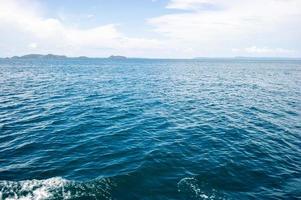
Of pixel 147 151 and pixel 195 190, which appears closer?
pixel 195 190

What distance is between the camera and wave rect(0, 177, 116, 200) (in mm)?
11922

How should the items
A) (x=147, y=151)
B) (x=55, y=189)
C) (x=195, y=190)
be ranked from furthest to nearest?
(x=147, y=151) < (x=195, y=190) < (x=55, y=189)

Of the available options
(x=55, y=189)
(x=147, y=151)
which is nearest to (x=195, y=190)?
(x=147, y=151)

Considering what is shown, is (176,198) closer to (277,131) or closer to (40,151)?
(40,151)

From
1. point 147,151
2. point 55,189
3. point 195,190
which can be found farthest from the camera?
point 147,151

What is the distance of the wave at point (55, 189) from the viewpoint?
1192cm

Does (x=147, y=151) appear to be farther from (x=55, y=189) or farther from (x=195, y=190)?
(x=55, y=189)

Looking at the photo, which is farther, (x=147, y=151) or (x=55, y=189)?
(x=147, y=151)

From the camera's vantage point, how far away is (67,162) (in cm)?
1588

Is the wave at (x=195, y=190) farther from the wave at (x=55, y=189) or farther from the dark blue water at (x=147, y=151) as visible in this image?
the wave at (x=55, y=189)

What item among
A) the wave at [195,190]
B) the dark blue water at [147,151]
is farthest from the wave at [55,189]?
the wave at [195,190]

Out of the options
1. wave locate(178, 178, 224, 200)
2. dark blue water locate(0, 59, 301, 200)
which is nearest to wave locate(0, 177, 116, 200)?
dark blue water locate(0, 59, 301, 200)

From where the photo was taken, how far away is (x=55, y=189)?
41.1ft

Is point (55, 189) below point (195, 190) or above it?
above
